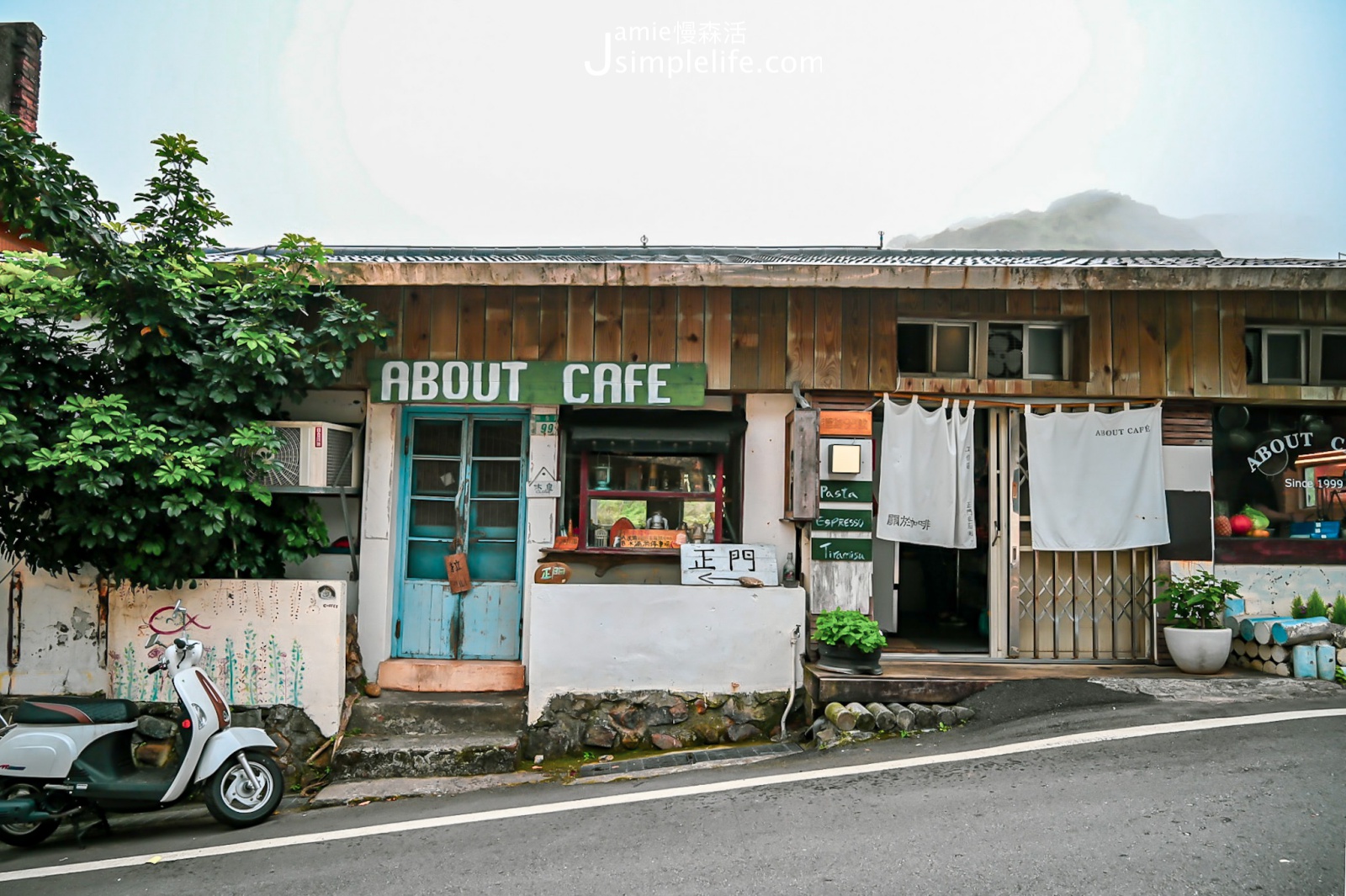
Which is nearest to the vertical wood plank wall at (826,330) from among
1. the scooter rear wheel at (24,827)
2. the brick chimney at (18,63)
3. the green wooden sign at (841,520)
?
the green wooden sign at (841,520)

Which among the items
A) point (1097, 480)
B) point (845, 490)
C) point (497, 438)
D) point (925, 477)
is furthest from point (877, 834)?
point (497, 438)

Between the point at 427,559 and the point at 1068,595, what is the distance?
651 centimetres

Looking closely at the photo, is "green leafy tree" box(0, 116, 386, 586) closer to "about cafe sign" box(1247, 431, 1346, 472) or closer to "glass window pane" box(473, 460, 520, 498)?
"glass window pane" box(473, 460, 520, 498)

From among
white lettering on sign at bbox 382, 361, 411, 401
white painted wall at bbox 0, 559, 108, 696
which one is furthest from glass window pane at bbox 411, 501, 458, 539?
white painted wall at bbox 0, 559, 108, 696

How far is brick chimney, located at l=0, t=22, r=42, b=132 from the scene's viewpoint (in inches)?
410

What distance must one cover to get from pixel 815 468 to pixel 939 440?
1.42m

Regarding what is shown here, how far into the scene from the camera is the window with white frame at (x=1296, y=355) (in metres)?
8.73

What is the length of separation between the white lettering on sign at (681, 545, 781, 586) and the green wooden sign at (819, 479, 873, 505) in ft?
2.71

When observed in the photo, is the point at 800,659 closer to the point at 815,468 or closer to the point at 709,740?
the point at 709,740

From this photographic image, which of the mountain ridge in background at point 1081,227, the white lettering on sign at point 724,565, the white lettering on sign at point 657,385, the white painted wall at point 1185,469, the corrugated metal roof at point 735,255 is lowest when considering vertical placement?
the white lettering on sign at point 724,565

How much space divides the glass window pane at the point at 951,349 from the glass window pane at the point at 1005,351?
245mm

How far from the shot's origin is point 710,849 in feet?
16.0

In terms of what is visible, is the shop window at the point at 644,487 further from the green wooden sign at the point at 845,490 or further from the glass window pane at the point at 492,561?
the green wooden sign at the point at 845,490

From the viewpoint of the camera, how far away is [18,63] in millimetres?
10469
